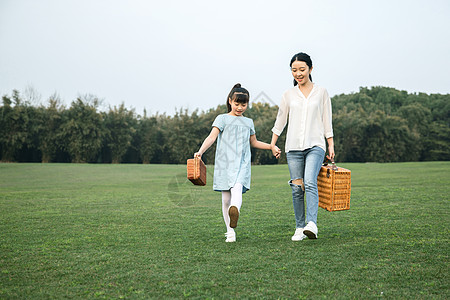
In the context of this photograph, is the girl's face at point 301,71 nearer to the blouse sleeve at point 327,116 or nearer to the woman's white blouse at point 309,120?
the woman's white blouse at point 309,120

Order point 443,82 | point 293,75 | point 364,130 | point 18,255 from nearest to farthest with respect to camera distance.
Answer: point 18,255 < point 293,75 < point 364,130 < point 443,82

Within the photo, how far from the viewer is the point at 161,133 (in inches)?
1447

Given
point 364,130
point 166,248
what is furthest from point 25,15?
point 166,248

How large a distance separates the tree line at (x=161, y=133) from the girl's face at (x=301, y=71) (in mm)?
30067

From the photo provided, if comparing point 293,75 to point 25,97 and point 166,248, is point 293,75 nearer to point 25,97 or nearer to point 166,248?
point 166,248

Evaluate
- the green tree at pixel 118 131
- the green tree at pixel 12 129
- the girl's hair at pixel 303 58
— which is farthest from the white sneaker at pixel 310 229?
the green tree at pixel 118 131

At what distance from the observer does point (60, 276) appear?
2.78 m

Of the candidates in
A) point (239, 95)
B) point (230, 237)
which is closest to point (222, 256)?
point (230, 237)

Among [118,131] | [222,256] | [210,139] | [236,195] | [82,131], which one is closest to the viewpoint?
[222,256]

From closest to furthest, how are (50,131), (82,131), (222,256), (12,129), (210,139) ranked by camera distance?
(222,256) → (210,139) → (12,129) → (50,131) → (82,131)

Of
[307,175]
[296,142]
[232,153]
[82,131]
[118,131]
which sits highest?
[118,131]

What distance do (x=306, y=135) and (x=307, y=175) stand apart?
0.39 meters

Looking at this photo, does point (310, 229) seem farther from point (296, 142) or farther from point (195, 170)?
point (195, 170)

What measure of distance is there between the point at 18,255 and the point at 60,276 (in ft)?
2.97
